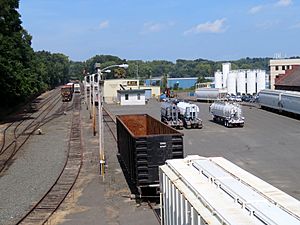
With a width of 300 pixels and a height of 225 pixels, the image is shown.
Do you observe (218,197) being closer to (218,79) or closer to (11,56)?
(11,56)

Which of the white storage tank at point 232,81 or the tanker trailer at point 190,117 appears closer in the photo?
the tanker trailer at point 190,117

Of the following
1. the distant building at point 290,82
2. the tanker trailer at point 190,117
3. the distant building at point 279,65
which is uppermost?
the distant building at point 279,65

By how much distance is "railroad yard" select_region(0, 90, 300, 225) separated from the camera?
54.0 ft

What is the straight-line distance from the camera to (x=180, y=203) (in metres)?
9.67

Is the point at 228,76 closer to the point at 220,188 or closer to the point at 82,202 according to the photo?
the point at 82,202

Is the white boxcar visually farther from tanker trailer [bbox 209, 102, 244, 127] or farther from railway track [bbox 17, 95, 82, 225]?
tanker trailer [bbox 209, 102, 244, 127]

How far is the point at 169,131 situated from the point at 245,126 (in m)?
25.4

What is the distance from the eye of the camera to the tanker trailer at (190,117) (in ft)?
138

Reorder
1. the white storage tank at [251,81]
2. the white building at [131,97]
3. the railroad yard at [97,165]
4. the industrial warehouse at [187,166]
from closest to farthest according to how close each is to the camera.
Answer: the industrial warehouse at [187,166] < the railroad yard at [97,165] < the white building at [131,97] < the white storage tank at [251,81]

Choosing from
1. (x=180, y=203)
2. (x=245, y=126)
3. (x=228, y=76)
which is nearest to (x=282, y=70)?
(x=228, y=76)

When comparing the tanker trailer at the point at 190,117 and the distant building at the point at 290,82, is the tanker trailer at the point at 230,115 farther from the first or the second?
the distant building at the point at 290,82

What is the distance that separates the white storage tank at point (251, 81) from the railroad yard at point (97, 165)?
224 ft

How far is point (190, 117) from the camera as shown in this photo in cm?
4294

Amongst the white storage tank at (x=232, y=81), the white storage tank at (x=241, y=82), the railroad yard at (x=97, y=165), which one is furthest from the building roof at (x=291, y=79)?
the white storage tank at (x=232, y=81)
